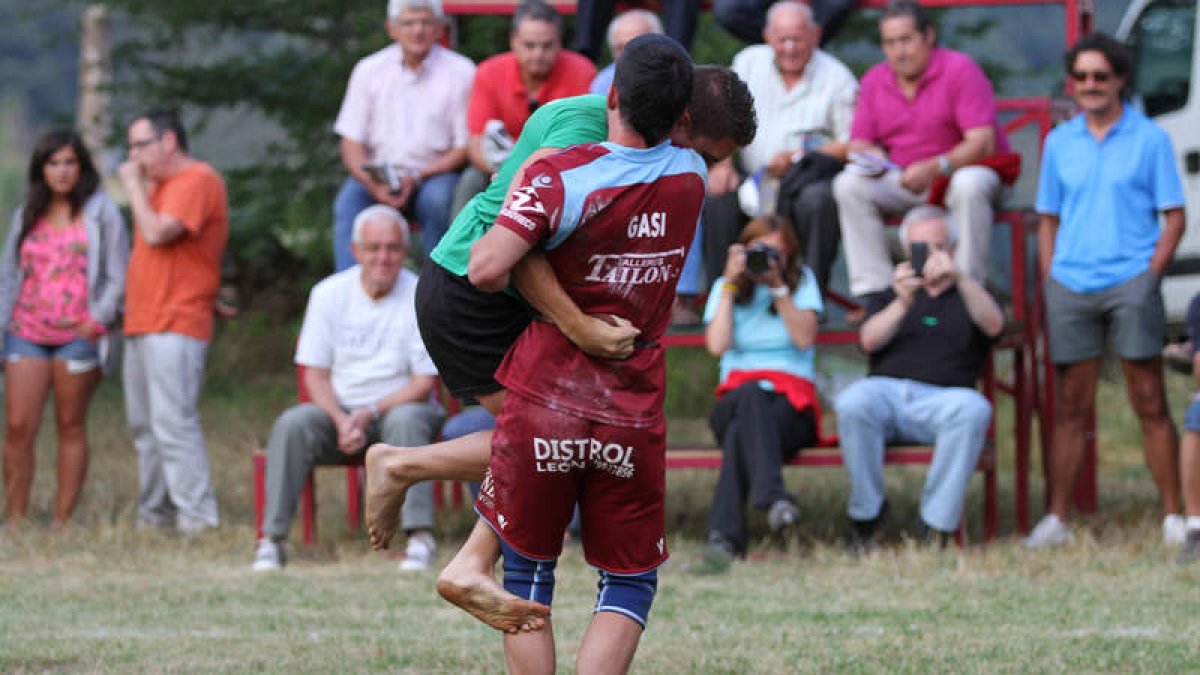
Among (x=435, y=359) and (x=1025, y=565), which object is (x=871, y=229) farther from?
(x=435, y=359)

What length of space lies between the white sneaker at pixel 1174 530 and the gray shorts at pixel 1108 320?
0.68 metres

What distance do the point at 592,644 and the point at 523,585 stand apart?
0.23m

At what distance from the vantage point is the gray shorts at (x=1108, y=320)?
7.80 metres

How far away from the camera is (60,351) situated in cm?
877

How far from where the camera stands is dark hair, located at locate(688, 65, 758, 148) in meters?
4.29

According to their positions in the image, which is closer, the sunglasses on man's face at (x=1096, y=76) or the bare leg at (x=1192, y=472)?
the bare leg at (x=1192, y=472)

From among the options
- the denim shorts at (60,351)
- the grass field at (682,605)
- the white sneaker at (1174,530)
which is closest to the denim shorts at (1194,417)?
the white sneaker at (1174,530)

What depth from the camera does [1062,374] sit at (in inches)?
320

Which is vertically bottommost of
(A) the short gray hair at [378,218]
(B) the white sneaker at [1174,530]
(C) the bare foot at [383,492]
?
(B) the white sneaker at [1174,530]

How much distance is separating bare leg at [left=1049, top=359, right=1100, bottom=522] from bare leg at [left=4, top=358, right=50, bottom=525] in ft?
15.2

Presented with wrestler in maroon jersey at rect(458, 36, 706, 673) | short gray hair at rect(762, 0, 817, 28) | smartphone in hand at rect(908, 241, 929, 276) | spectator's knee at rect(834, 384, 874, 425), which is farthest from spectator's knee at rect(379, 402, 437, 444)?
wrestler in maroon jersey at rect(458, 36, 706, 673)

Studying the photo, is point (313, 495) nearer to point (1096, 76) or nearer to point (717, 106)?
point (1096, 76)

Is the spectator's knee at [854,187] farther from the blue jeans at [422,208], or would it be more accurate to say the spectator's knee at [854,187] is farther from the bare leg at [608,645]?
the bare leg at [608,645]

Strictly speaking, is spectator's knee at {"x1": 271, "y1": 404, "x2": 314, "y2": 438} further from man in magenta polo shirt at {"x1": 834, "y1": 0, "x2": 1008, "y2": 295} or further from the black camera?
man in magenta polo shirt at {"x1": 834, "y1": 0, "x2": 1008, "y2": 295}
